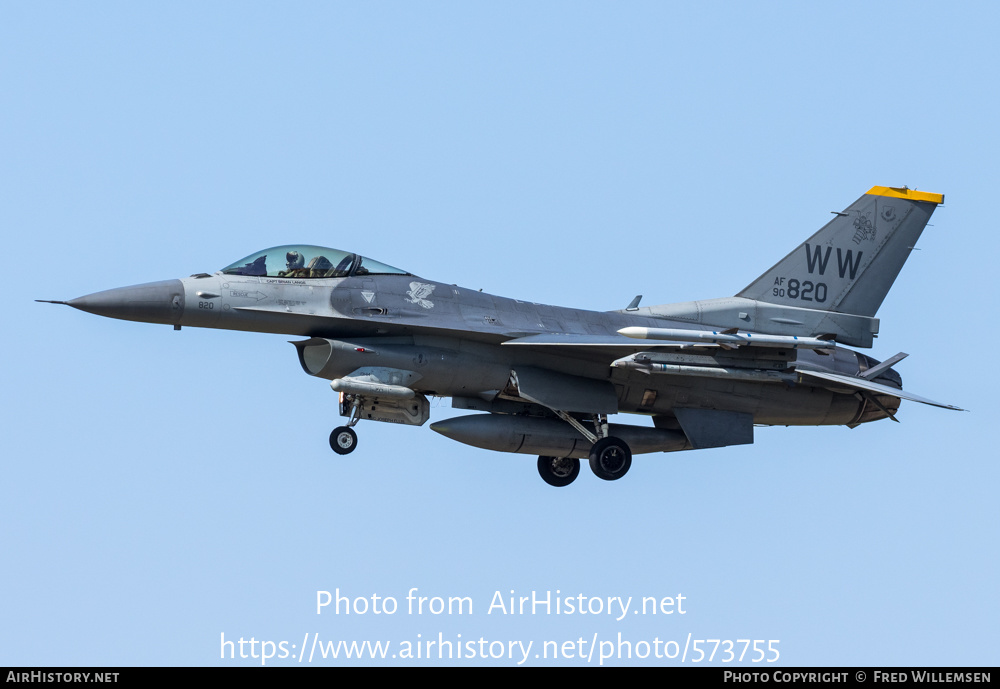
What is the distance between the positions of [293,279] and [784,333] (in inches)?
303

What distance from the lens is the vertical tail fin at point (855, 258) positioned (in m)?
23.6

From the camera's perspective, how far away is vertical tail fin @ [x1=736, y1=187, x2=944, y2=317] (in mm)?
23578

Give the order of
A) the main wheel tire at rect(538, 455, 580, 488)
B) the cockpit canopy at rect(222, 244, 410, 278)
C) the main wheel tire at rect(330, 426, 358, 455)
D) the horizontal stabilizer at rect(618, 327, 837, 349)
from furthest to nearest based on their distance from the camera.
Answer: the main wheel tire at rect(538, 455, 580, 488) → the cockpit canopy at rect(222, 244, 410, 278) → the main wheel tire at rect(330, 426, 358, 455) → the horizontal stabilizer at rect(618, 327, 837, 349)

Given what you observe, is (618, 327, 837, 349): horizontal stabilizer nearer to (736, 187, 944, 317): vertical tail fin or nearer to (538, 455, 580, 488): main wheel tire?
(736, 187, 944, 317): vertical tail fin

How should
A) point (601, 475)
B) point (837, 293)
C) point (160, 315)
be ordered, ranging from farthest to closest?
point (837, 293) → point (601, 475) → point (160, 315)

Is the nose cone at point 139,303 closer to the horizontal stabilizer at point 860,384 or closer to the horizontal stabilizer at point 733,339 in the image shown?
the horizontal stabilizer at point 733,339

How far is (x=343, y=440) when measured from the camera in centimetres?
2056

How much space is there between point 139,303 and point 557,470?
23.2ft

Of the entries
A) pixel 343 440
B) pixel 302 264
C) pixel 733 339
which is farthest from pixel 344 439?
pixel 733 339

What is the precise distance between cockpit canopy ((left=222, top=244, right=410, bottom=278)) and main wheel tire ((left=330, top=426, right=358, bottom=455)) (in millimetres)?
2207

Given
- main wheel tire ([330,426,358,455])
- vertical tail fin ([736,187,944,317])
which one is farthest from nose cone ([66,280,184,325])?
vertical tail fin ([736,187,944,317])

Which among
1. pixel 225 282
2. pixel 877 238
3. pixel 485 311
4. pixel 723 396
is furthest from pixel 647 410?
pixel 225 282

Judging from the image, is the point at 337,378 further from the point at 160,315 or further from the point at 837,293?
the point at 837,293

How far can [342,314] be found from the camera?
2084cm
